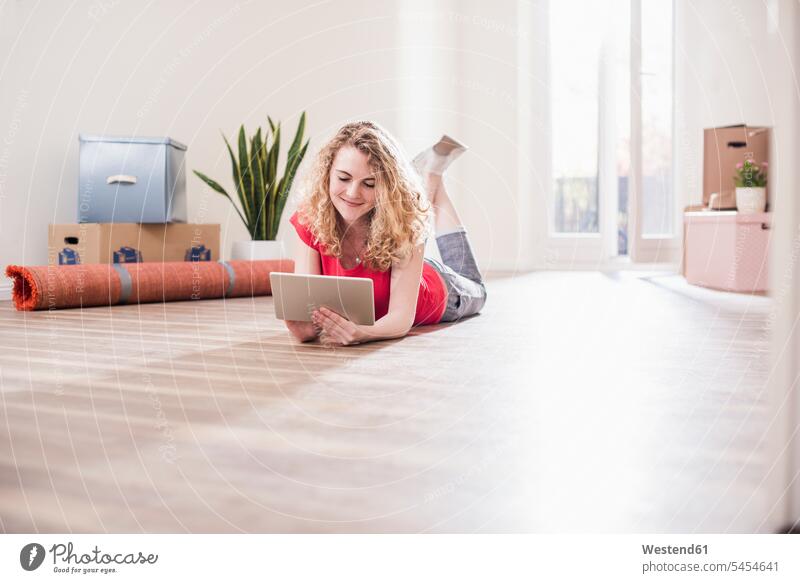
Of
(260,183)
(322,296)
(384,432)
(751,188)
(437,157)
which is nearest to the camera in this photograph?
(384,432)

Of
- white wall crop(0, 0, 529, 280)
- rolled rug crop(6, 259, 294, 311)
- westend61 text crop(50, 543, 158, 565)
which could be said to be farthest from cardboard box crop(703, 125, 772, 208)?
westend61 text crop(50, 543, 158, 565)

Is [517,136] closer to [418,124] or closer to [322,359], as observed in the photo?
[418,124]

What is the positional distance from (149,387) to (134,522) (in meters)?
0.65

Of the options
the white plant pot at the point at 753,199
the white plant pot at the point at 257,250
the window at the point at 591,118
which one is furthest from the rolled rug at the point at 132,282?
the window at the point at 591,118

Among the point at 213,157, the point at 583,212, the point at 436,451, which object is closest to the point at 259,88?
the point at 213,157

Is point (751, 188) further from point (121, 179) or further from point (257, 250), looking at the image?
point (121, 179)

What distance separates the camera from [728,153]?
3.94m

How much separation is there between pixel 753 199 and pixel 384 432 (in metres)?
3.00

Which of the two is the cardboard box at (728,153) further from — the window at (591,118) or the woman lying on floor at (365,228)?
the woman lying on floor at (365,228)

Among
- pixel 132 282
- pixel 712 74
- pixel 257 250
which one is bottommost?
pixel 132 282

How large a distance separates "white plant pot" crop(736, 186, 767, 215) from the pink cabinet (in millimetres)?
52

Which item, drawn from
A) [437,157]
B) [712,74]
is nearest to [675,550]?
[437,157]

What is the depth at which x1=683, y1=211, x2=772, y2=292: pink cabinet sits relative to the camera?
329 cm

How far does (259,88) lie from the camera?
4.26m
